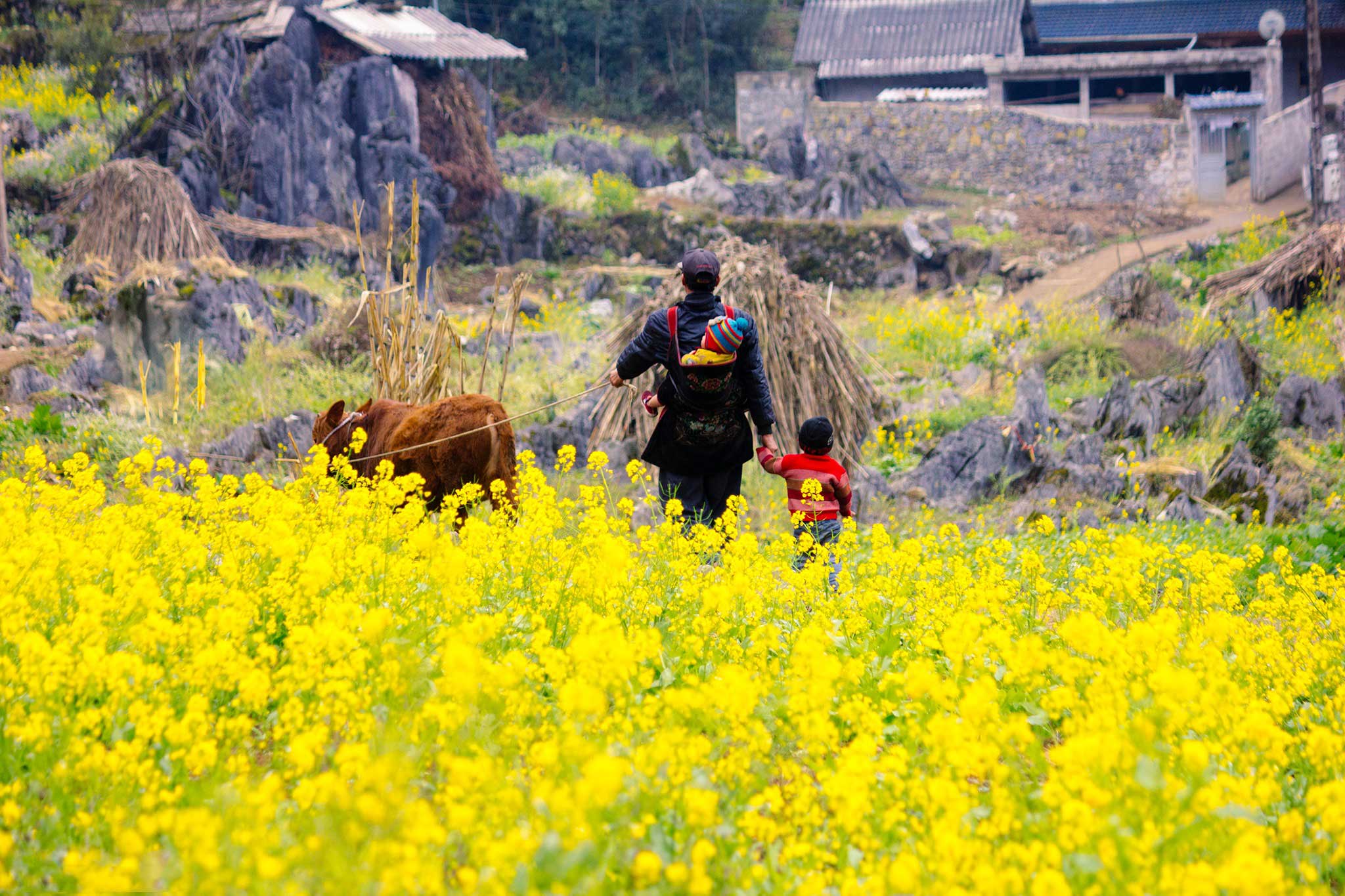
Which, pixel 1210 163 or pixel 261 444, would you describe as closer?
pixel 261 444

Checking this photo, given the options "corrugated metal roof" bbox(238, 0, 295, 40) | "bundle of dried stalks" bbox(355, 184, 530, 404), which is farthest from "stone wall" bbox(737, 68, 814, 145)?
"bundle of dried stalks" bbox(355, 184, 530, 404)

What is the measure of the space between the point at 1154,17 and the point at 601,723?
30695mm

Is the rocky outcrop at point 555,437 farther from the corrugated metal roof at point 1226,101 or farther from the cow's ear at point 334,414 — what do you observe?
the corrugated metal roof at point 1226,101

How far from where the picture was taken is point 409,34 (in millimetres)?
20719

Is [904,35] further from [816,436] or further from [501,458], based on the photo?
[501,458]

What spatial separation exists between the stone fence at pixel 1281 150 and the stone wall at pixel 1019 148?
2.03 m

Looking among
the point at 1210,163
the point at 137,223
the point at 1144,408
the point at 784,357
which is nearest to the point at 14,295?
the point at 137,223

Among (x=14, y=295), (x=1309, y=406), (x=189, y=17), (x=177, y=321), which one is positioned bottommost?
(x=1309, y=406)

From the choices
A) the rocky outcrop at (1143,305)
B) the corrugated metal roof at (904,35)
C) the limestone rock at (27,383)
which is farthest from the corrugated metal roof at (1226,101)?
the limestone rock at (27,383)

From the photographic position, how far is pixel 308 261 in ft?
52.1

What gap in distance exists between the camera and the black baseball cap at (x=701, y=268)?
5.37 m

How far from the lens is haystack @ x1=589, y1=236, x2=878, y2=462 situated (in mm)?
8773

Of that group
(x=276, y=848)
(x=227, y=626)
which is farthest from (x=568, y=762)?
(x=227, y=626)

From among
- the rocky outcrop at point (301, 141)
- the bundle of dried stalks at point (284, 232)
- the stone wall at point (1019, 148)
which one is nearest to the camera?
the bundle of dried stalks at point (284, 232)
